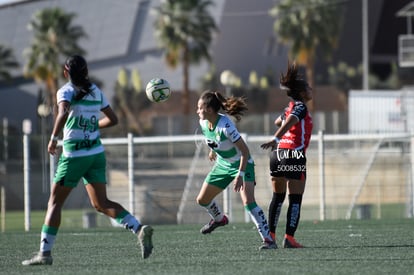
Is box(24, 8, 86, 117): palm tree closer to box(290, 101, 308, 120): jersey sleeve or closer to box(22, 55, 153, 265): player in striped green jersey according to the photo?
box(290, 101, 308, 120): jersey sleeve

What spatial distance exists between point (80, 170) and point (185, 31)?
4984 centimetres

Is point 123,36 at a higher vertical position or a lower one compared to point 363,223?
higher

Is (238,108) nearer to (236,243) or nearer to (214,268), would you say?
(236,243)

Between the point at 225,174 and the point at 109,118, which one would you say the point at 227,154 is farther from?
the point at 109,118

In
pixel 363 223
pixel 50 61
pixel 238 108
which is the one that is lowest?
pixel 363 223

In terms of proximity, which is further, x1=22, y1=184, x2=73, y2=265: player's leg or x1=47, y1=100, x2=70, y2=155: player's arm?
x1=22, y1=184, x2=73, y2=265: player's leg

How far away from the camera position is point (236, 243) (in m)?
12.6

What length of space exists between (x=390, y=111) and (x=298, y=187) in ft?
108

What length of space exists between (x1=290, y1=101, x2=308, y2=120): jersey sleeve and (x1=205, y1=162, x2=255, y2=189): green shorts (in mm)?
787

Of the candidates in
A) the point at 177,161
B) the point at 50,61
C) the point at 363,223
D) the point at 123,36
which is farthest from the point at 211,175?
the point at 123,36

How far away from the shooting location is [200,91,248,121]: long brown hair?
11531 millimetres

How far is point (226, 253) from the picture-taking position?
11125 mm

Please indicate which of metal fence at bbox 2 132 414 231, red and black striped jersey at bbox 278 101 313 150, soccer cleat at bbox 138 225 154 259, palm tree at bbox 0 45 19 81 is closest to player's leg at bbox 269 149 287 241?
red and black striped jersey at bbox 278 101 313 150

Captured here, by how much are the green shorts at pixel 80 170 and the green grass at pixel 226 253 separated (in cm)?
82
